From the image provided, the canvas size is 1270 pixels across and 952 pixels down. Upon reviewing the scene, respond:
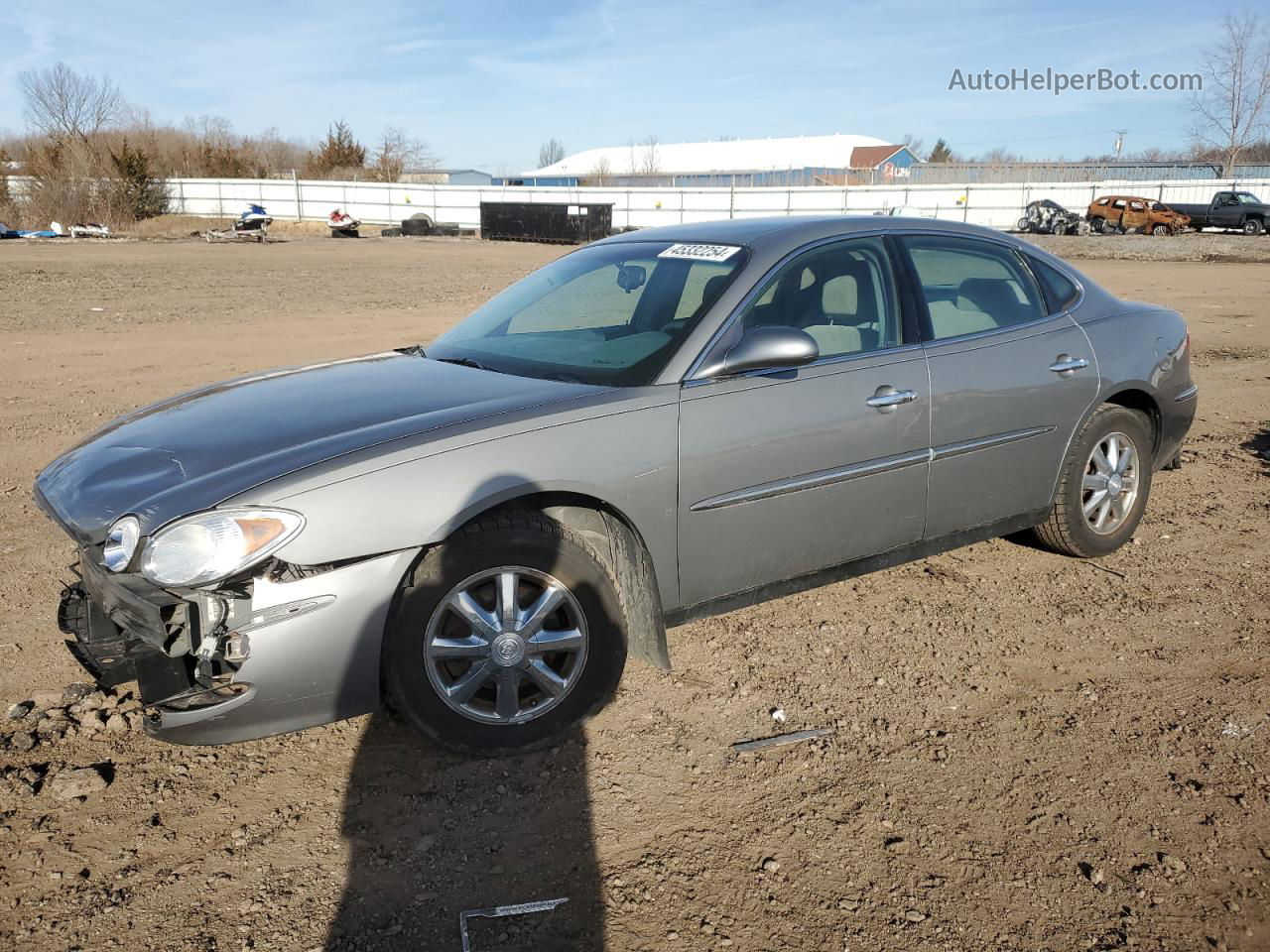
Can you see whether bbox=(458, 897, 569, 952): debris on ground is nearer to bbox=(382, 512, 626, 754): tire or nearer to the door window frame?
bbox=(382, 512, 626, 754): tire

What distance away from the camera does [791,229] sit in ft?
13.2

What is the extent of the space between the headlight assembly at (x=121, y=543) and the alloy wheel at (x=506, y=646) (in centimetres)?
84

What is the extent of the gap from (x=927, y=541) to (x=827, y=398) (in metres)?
0.87

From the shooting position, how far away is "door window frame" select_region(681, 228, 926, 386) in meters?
3.51

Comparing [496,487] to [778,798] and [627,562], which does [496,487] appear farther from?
[778,798]

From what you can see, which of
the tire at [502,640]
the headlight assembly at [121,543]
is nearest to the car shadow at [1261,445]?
the tire at [502,640]

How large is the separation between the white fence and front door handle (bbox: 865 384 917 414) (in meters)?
41.1

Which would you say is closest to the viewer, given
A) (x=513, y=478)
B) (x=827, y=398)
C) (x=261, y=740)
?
(x=513, y=478)

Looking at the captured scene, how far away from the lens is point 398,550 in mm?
2885

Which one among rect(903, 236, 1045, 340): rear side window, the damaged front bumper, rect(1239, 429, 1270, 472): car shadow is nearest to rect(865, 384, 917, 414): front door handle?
rect(903, 236, 1045, 340): rear side window

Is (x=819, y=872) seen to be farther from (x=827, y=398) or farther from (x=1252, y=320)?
(x=1252, y=320)

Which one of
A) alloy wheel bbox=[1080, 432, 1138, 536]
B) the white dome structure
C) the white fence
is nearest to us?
alloy wheel bbox=[1080, 432, 1138, 536]

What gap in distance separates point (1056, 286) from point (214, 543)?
12.4 feet

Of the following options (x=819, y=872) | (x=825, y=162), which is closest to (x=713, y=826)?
(x=819, y=872)
